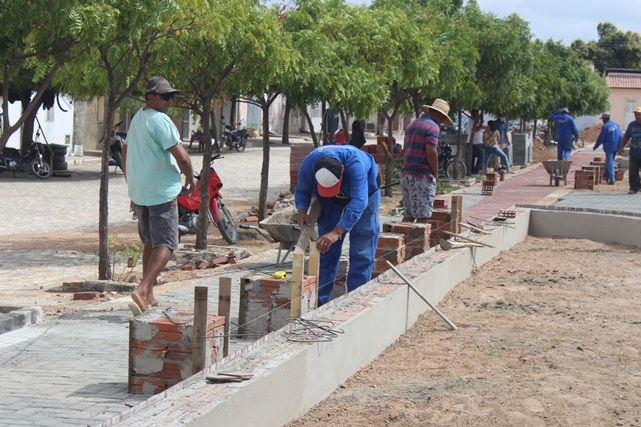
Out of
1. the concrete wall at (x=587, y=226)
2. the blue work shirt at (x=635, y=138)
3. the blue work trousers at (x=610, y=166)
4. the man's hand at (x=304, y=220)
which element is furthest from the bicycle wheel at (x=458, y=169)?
the man's hand at (x=304, y=220)

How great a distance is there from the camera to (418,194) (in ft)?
37.9

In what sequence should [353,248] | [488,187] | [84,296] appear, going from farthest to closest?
[488,187] → [84,296] → [353,248]

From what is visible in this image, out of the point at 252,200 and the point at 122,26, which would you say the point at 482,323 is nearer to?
the point at 122,26

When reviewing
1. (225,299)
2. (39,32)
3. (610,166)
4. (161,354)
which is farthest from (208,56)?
(610,166)

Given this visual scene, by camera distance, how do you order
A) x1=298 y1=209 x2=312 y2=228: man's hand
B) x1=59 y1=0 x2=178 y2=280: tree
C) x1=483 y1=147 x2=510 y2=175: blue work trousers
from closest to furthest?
x1=298 y1=209 x2=312 y2=228: man's hand, x1=59 y1=0 x2=178 y2=280: tree, x1=483 y1=147 x2=510 y2=175: blue work trousers

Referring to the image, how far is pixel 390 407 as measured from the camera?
6047mm

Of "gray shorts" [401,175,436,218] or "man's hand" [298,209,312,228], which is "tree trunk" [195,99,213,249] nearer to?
"gray shorts" [401,175,436,218]

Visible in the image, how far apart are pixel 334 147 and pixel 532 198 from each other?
1357 cm

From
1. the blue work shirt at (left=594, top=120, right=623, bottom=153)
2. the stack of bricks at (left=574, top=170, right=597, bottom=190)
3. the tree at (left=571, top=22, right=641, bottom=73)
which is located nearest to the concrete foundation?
the stack of bricks at (left=574, top=170, right=597, bottom=190)

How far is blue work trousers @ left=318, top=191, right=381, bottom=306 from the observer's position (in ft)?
28.1

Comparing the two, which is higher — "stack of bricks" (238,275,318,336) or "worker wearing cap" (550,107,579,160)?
"worker wearing cap" (550,107,579,160)

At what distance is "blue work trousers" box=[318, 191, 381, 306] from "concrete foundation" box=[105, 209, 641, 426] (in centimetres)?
24

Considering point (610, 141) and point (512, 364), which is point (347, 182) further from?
point (610, 141)

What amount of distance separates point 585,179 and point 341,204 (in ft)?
50.8
